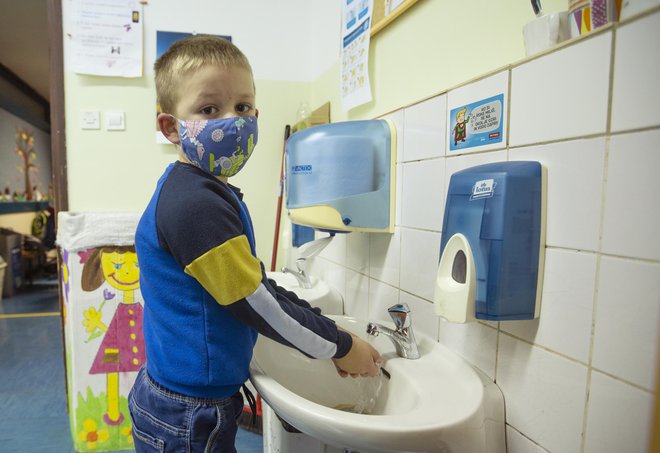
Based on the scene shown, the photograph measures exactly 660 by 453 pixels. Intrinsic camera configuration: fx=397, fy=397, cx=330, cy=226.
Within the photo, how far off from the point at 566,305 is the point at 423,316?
Answer: 39 cm

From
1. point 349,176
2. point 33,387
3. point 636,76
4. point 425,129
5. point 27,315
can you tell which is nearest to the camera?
point 636,76

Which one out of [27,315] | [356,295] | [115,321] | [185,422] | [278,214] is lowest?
[27,315]

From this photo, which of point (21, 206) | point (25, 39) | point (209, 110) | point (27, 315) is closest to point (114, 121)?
point (209, 110)

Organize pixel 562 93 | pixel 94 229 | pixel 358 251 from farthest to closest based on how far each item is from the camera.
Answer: pixel 94 229, pixel 358 251, pixel 562 93

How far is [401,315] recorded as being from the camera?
82 centimetres

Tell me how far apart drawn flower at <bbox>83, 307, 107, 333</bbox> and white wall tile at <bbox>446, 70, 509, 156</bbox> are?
1540 mm

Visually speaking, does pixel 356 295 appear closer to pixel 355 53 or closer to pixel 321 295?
pixel 321 295

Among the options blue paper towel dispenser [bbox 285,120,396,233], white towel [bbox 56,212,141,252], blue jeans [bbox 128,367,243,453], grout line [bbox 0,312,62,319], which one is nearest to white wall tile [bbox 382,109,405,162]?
blue paper towel dispenser [bbox 285,120,396,233]

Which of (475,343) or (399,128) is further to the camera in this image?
(399,128)

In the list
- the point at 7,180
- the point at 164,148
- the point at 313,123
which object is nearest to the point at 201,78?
the point at 313,123

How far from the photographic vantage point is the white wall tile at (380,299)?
1.07 metres

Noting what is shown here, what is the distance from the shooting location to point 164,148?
1.74 m

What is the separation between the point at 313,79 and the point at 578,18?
1.40 m

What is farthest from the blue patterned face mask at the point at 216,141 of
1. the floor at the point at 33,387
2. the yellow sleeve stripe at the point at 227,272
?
the floor at the point at 33,387
